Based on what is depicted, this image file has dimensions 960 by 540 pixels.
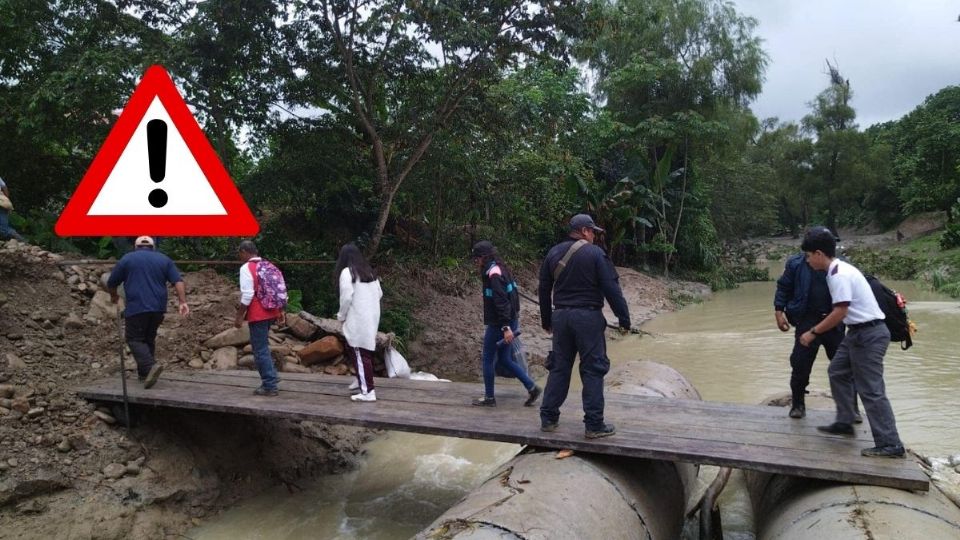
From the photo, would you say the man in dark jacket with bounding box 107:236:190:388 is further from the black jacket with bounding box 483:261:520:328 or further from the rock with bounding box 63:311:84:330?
the black jacket with bounding box 483:261:520:328

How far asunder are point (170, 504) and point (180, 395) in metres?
1.03

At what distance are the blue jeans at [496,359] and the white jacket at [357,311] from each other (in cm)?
104

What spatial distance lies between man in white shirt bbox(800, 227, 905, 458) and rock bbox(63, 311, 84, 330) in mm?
7759

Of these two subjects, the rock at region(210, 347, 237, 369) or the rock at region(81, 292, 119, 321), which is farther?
the rock at region(210, 347, 237, 369)

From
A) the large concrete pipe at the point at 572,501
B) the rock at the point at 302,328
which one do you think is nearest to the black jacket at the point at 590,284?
the large concrete pipe at the point at 572,501

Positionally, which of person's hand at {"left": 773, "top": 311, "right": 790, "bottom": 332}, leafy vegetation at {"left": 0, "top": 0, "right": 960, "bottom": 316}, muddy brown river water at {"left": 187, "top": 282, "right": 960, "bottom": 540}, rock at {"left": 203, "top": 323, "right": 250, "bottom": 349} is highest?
leafy vegetation at {"left": 0, "top": 0, "right": 960, "bottom": 316}

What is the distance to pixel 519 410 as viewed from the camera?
5457 millimetres

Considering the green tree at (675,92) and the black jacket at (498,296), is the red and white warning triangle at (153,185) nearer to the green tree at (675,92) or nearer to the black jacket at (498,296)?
the black jacket at (498,296)

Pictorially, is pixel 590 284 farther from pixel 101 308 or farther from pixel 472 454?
pixel 101 308

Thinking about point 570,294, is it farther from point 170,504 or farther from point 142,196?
point 170,504

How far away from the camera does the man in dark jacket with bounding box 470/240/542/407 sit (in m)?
5.48

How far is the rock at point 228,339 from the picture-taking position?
8469mm

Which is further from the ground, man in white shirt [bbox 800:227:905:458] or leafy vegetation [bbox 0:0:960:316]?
leafy vegetation [bbox 0:0:960:316]

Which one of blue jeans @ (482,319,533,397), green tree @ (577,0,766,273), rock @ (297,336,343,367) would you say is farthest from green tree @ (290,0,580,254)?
green tree @ (577,0,766,273)
